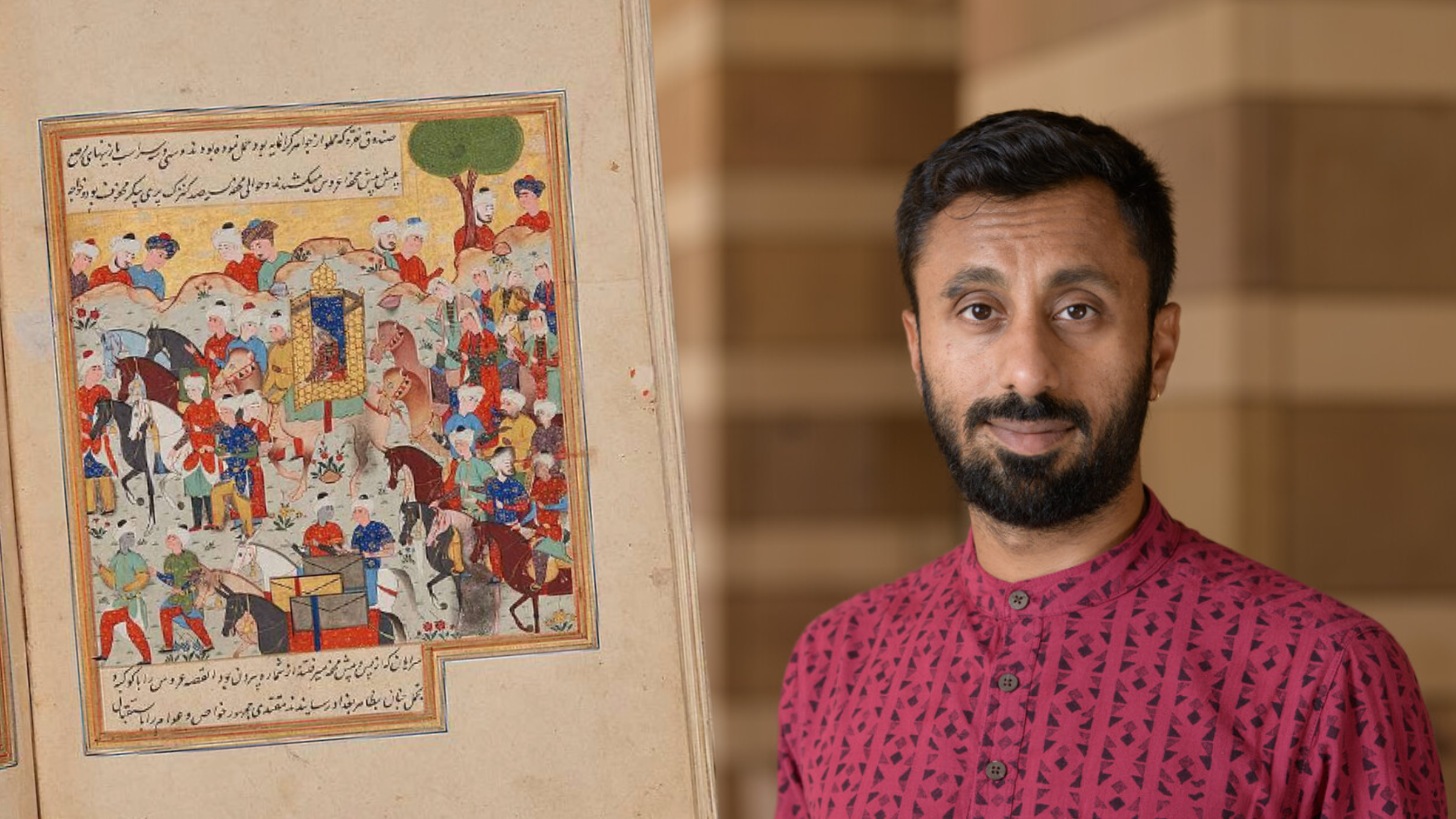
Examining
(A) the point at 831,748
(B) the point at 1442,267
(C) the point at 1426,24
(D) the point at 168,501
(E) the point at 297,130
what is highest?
(C) the point at 1426,24

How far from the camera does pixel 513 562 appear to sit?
956 millimetres

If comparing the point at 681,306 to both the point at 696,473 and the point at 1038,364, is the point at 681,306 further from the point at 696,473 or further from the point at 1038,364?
the point at 1038,364

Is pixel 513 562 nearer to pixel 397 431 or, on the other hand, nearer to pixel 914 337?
pixel 397 431

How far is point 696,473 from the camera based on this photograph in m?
2.93

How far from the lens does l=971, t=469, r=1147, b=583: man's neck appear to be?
104 centimetres

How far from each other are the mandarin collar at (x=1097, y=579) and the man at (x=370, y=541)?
425mm

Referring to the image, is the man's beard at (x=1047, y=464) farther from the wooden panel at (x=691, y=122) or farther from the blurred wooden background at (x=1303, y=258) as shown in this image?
the wooden panel at (x=691, y=122)

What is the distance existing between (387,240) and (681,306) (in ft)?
6.72

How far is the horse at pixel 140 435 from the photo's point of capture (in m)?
0.94

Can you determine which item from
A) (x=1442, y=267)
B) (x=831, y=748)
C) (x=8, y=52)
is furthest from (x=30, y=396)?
(x=1442, y=267)

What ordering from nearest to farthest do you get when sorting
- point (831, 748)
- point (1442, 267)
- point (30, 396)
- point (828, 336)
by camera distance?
1. point (30, 396)
2. point (831, 748)
3. point (1442, 267)
4. point (828, 336)

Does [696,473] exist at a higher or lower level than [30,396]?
lower

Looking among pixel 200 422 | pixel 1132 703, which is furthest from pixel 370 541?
pixel 1132 703

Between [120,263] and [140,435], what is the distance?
0.11m
